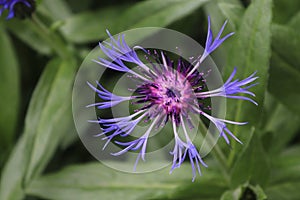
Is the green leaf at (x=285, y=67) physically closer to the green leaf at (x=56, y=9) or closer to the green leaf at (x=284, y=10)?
the green leaf at (x=284, y=10)

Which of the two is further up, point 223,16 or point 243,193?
point 223,16

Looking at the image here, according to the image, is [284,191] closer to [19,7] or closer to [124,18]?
[124,18]

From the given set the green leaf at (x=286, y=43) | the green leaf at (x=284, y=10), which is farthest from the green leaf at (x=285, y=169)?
the green leaf at (x=284, y=10)

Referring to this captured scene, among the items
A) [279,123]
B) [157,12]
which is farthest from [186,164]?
[157,12]

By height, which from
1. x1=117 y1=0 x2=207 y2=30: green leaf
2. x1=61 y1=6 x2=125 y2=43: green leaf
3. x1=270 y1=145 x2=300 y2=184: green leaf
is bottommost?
x1=270 y1=145 x2=300 y2=184: green leaf

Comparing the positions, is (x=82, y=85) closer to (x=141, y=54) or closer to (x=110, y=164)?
(x=141, y=54)

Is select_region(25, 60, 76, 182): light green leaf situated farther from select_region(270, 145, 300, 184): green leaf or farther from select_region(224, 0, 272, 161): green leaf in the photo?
select_region(270, 145, 300, 184): green leaf

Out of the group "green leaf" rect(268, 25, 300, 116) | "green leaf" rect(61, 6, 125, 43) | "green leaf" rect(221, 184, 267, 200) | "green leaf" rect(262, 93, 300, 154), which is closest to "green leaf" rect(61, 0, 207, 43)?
"green leaf" rect(61, 6, 125, 43)
